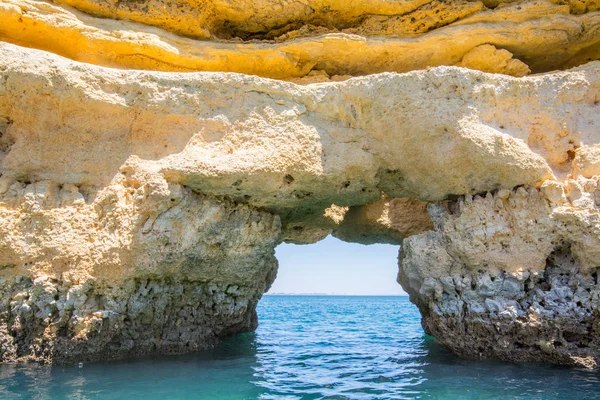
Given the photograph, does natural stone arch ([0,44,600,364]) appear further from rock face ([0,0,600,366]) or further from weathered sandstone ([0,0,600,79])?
weathered sandstone ([0,0,600,79])

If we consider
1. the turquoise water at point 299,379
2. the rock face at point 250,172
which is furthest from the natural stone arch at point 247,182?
the turquoise water at point 299,379

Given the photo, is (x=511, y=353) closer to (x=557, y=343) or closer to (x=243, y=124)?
(x=557, y=343)

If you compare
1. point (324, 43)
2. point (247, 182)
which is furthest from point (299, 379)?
point (324, 43)

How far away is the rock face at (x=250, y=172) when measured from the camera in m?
7.17

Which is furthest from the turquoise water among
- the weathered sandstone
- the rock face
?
the weathered sandstone

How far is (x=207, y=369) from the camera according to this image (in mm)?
7352

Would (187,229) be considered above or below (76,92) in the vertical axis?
below

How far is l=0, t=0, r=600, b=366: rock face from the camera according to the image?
23.5 ft

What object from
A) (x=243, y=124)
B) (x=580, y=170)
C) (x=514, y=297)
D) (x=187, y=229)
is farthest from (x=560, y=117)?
(x=187, y=229)

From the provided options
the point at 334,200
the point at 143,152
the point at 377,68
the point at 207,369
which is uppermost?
the point at 377,68

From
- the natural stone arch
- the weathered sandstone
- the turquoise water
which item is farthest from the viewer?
the weathered sandstone

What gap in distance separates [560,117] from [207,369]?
723 cm

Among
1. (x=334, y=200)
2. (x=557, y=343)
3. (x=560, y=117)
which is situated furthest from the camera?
(x=334, y=200)

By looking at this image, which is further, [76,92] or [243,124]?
[243,124]
